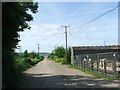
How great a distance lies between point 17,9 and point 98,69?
43.1 ft

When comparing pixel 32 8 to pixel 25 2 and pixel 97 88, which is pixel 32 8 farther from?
pixel 97 88

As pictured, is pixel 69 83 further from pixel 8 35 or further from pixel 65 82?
pixel 8 35

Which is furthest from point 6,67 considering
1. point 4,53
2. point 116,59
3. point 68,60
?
point 68,60

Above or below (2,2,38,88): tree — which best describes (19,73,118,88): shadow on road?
below

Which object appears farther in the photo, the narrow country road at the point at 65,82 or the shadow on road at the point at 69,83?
the narrow country road at the point at 65,82

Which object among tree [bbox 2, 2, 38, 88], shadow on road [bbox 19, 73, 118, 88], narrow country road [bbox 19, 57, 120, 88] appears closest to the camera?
tree [bbox 2, 2, 38, 88]

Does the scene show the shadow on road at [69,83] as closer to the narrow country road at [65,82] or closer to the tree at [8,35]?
the narrow country road at [65,82]

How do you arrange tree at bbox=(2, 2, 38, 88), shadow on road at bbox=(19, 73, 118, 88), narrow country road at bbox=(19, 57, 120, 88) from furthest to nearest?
narrow country road at bbox=(19, 57, 120, 88), shadow on road at bbox=(19, 73, 118, 88), tree at bbox=(2, 2, 38, 88)

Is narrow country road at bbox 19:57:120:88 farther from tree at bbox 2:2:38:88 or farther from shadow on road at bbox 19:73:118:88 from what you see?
tree at bbox 2:2:38:88

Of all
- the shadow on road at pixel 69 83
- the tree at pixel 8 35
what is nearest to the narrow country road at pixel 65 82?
the shadow on road at pixel 69 83

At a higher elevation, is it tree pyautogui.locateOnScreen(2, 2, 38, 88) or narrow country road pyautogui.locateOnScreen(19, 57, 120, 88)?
tree pyautogui.locateOnScreen(2, 2, 38, 88)

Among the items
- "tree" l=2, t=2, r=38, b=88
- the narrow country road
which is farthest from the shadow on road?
"tree" l=2, t=2, r=38, b=88

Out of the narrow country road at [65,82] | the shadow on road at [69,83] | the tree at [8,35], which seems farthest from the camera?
the narrow country road at [65,82]

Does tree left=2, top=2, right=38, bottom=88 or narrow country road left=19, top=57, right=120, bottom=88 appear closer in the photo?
tree left=2, top=2, right=38, bottom=88
